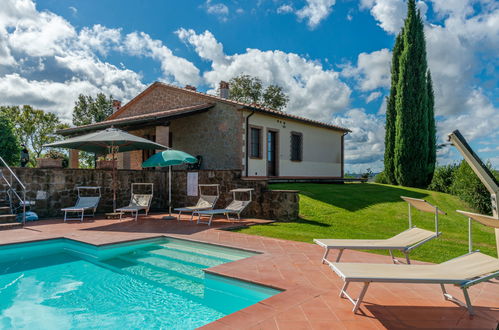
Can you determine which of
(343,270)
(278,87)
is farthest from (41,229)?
(278,87)

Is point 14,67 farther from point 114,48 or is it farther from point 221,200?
point 221,200

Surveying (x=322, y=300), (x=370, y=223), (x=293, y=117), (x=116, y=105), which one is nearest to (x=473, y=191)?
(x=370, y=223)

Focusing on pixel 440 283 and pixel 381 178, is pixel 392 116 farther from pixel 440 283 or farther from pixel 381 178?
pixel 440 283

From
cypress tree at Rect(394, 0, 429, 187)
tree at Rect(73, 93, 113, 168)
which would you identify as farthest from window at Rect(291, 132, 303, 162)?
tree at Rect(73, 93, 113, 168)

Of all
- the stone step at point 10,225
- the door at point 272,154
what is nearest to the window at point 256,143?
the door at point 272,154

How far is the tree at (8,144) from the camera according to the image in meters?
20.7

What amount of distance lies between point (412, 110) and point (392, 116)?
155 cm

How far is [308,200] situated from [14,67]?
961 inches

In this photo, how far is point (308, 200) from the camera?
11375 millimetres

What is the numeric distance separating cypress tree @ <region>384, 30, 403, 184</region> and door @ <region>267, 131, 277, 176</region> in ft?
28.0

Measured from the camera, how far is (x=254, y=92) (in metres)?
30.5

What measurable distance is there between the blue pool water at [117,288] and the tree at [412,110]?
16.0 meters

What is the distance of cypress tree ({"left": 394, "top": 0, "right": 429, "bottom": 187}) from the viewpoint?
1859cm

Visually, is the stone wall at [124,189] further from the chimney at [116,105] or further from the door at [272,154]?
the chimney at [116,105]
